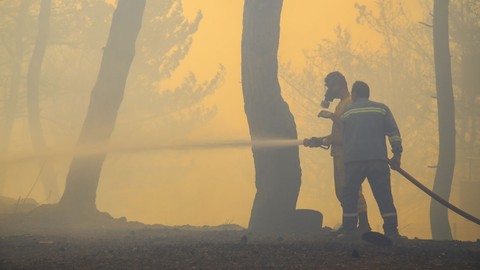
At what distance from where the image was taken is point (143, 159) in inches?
1352

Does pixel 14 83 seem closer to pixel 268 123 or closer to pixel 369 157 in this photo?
pixel 268 123

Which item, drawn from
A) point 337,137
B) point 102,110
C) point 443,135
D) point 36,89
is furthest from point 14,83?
point 337,137

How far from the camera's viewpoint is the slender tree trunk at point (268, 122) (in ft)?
36.0

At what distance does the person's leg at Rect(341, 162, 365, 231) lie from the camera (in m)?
8.78

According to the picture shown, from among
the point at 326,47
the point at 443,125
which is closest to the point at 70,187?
the point at 443,125

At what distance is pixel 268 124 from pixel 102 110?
3505 millimetres

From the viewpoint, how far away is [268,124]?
11086mm

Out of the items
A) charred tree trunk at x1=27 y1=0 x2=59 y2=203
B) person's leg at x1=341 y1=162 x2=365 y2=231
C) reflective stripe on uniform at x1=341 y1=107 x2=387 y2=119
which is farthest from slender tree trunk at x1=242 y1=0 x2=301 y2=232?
charred tree trunk at x1=27 y1=0 x2=59 y2=203

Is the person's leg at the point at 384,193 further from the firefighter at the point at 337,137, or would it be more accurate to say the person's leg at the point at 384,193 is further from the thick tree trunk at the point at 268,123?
the thick tree trunk at the point at 268,123

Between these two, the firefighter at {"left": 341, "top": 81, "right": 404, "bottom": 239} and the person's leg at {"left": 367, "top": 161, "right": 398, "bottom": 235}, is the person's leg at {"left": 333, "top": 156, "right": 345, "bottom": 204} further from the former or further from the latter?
the person's leg at {"left": 367, "top": 161, "right": 398, "bottom": 235}

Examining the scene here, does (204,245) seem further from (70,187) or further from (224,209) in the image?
(224,209)

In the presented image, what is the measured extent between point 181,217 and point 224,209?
3261 mm

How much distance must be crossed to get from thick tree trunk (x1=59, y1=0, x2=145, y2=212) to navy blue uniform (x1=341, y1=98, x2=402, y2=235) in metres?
5.47

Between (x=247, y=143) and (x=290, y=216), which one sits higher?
(x=247, y=143)
